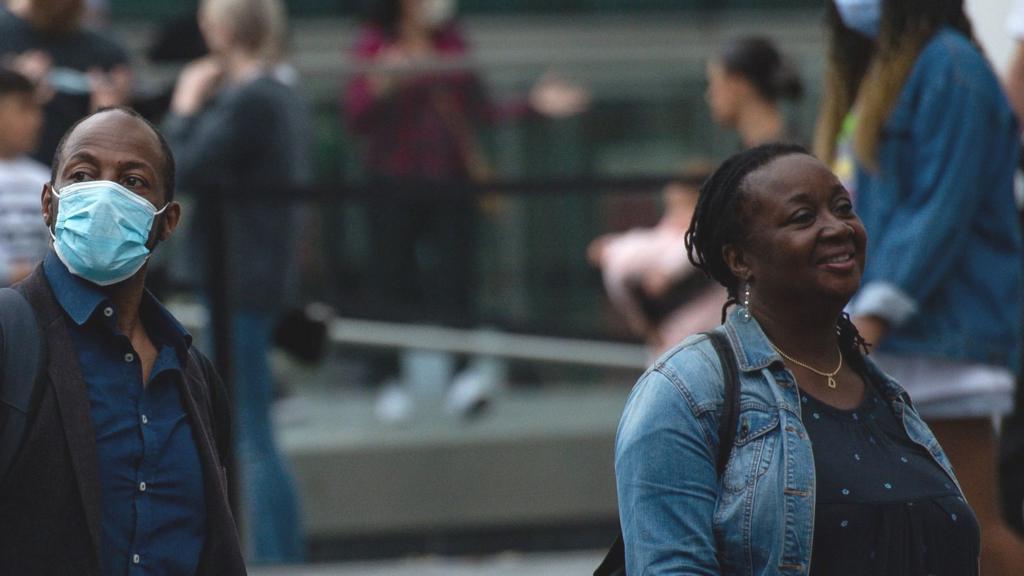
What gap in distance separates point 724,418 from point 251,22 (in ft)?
15.4

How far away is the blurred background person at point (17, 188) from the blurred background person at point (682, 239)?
7.92ft

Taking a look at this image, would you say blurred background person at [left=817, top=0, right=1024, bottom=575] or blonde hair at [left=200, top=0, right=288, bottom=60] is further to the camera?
blonde hair at [left=200, top=0, right=288, bottom=60]

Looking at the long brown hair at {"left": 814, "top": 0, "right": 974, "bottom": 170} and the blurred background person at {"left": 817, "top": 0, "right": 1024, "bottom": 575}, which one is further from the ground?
the long brown hair at {"left": 814, "top": 0, "right": 974, "bottom": 170}

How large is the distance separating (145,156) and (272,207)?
12.8ft

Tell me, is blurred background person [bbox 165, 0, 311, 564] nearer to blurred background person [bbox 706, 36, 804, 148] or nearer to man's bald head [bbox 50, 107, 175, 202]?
blurred background person [bbox 706, 36, 804, 148]

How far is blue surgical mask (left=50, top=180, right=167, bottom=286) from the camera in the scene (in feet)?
10.8

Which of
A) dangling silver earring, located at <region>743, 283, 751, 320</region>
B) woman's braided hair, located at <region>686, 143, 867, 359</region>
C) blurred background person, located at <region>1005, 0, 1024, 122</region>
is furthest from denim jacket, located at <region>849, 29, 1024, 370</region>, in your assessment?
dangling silver earring, located at <region>743, 283, 751, 320</region>

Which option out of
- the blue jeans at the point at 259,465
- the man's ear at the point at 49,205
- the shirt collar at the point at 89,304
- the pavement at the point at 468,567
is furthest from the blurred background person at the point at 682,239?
the man's ear at the point at 49,205

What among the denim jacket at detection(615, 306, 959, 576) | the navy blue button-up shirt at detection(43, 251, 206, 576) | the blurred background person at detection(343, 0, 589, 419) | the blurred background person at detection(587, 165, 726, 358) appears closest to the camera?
the denim jacket at detection(615, 306, 959, 576)

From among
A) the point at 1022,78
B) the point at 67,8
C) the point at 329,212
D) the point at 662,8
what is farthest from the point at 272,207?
the point at 662,8

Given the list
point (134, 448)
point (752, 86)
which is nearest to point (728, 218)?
point (134, 448)

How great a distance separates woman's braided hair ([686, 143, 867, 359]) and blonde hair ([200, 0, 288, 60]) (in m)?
4.25

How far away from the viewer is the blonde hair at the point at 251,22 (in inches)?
293

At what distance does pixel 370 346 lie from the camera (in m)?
8.48
